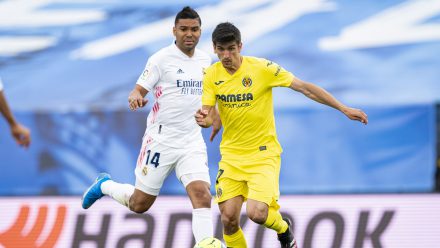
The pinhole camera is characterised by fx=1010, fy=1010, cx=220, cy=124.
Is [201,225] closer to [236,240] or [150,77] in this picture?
[236,240]

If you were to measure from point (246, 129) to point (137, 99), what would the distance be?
1054 mm

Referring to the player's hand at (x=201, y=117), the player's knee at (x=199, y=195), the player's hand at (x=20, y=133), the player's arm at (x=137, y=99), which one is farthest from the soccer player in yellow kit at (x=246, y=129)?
the player's hand at (x=20, y=133)

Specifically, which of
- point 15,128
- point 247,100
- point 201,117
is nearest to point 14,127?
point 15,128

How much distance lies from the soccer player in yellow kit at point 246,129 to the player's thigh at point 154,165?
509 mm

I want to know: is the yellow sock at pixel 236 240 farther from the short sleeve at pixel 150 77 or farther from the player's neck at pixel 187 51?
the player's neck at pixel 187 51

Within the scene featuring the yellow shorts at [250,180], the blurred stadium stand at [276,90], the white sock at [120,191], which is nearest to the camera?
the yellow shorts at [250,180]

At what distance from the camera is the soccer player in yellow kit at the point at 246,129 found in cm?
856

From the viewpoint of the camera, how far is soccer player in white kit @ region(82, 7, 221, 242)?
8805 mm

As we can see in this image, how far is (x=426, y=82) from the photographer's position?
49.8ft

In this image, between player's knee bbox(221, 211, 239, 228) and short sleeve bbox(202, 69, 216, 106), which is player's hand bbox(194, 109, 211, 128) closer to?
short sleeve bbox(202, 69, 216, 106)

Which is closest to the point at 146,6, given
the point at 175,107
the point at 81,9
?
the point at 81,9

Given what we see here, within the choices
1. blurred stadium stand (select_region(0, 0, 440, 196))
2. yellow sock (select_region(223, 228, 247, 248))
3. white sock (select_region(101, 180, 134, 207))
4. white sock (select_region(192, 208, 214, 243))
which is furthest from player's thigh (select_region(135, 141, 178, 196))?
blurred stadium stand (select_region(0, 0, 440, 196))

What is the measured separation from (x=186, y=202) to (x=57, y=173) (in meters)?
3.48

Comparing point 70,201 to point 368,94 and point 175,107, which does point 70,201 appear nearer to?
point 175,107
